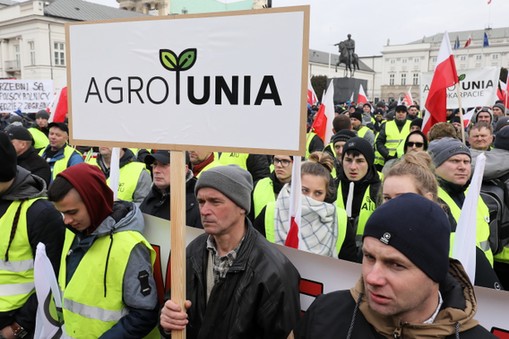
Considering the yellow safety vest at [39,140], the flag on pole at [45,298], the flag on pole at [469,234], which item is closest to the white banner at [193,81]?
the flag on pole at [45,298]

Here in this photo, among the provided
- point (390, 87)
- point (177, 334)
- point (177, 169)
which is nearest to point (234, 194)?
point (177, 169)

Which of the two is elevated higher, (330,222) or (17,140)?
(17,140)

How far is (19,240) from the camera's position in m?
2.49

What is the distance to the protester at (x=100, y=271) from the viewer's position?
2158 millimetres

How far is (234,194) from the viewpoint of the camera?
2.16m

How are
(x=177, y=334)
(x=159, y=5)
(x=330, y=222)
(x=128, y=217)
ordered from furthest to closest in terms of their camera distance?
(x=159, y=5), (x=330, y=222), (x=128, y=217), (x=177, y=334)

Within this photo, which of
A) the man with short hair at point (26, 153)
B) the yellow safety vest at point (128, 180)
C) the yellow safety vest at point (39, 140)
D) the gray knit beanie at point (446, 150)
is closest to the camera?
the gray knit beanie at point (446, 150)

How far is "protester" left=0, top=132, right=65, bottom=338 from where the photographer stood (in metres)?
2.50

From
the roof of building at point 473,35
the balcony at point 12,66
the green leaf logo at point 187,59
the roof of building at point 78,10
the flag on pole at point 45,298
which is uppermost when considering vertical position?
the roof of building at point 473,35

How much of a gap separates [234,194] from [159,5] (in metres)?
74.9

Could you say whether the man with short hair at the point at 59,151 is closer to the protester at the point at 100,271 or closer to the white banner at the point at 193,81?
the protester at the point at 100,271

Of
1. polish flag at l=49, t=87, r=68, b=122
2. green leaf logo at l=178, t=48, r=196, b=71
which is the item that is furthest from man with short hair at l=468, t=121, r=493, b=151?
polish flag at l=49, t=87, r=68, b=122

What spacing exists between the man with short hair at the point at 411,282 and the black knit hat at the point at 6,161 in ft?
6.90

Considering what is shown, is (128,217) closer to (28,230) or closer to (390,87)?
(28,230)
